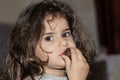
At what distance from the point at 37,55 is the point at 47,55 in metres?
0.03

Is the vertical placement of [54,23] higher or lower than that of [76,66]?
higher

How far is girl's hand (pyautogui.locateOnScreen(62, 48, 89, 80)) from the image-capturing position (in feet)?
2.80

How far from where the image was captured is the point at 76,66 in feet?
2.83

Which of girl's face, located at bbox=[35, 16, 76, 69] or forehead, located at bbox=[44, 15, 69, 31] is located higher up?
forehead, located at bbox=[44, 15, 69, 31]

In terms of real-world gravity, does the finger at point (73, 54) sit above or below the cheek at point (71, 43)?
below

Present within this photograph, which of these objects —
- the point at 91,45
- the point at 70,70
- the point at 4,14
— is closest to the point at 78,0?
the point at 4,14

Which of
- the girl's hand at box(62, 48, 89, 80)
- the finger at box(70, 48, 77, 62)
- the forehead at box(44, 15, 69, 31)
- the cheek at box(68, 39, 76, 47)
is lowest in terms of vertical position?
the girl's hand at box(62, 48, 89, 80)

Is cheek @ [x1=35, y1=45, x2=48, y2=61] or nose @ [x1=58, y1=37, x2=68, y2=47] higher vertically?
nose @ [x1=58, y1=37, x2=68, y2=47]

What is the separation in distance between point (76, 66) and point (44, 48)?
9cm

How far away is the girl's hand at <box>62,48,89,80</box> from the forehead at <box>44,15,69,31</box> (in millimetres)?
66

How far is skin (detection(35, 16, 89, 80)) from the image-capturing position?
0.86 m

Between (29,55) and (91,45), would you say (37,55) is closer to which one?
(29,55)

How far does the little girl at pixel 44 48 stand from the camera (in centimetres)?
86

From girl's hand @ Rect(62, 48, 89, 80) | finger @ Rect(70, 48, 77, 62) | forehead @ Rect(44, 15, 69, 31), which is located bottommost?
girl's hand @ Rect(62, 48, 89, 80)
